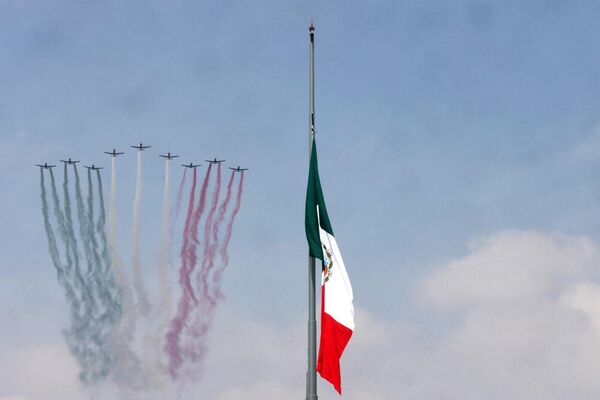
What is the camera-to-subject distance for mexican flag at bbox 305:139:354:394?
34.6 m

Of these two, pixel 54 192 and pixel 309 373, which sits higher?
pixel 54 192

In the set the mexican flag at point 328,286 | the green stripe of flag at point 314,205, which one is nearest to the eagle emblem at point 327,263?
the mexican flag at point 328,286

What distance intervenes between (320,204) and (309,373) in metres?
5.97

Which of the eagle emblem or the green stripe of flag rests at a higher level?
the green stripe of flag

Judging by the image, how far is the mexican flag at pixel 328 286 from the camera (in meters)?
34.6

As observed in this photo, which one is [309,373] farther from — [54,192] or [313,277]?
[54,192]

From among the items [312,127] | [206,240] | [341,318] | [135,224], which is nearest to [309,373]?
[341,318]

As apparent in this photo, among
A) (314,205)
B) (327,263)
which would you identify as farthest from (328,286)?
(314,205)

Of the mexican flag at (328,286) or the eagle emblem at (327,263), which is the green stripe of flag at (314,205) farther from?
the eagle emblem at (327,263)

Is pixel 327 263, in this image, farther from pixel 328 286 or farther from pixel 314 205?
pixel 314 205

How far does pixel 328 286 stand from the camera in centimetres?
3506

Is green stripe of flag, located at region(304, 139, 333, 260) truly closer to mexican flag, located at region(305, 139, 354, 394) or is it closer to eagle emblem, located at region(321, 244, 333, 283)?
mexican flag, located at region(305, 139, 354, 394)

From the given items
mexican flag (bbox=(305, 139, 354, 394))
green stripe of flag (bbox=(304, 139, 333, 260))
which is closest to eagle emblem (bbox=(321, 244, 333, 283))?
mexican flag (bbox=(305, 139, 354, 394))

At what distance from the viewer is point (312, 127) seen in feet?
116
